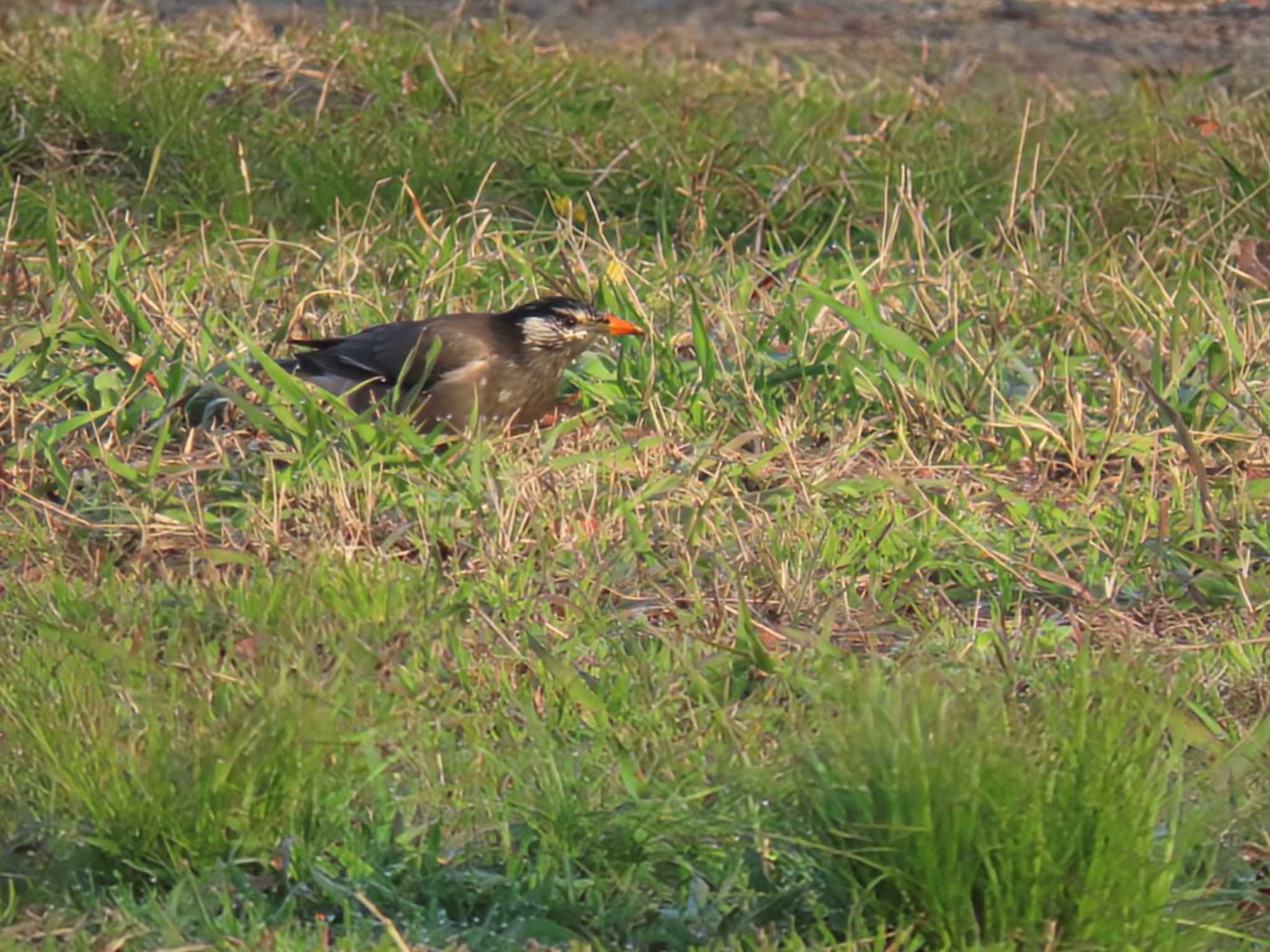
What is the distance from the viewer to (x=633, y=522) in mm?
5074

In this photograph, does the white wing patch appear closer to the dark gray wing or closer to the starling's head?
the dark gray wing

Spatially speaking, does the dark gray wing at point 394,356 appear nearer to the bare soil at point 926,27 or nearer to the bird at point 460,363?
the bird at point 460,363

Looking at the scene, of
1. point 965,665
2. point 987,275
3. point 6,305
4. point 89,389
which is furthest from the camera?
point 987,275

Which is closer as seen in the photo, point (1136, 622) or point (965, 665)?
point (965, 665)

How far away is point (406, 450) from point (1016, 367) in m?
1.91

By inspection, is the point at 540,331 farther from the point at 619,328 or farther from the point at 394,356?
the point at 394,356

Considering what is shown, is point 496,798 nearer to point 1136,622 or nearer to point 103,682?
point 103,682

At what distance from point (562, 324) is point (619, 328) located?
19 centimetres

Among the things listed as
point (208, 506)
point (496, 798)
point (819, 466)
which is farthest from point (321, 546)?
point (819, 466)

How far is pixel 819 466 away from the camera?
5598 millimetres

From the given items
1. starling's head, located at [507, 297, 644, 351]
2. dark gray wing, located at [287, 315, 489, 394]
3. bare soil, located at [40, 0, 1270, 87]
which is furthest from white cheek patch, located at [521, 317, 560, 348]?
bare soil, located at [40, 0, 1270, 87]

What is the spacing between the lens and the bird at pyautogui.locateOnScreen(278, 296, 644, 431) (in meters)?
5.94

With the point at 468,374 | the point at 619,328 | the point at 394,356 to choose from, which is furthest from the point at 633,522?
the point at 619,328

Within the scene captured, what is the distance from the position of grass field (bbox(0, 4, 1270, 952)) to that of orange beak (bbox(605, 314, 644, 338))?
4.1 inches
